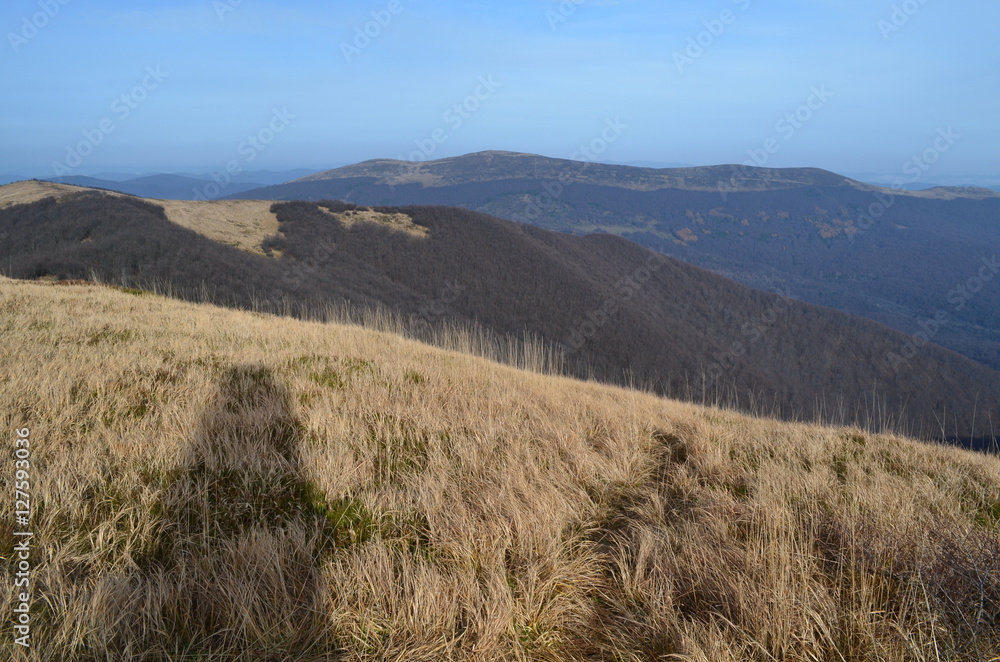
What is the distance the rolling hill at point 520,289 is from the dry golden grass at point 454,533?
15.6ft

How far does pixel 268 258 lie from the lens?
3177 cm

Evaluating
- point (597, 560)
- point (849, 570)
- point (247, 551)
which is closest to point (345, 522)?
point (247, 551)

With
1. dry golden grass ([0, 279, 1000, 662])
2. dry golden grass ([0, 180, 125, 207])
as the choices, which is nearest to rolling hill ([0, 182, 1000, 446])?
dry golden grass ([0, 180, 125, 207])

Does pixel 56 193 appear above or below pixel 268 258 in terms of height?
above

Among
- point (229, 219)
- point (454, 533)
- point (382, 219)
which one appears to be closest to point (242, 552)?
point (454, 533)

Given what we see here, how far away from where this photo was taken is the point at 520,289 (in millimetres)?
46312

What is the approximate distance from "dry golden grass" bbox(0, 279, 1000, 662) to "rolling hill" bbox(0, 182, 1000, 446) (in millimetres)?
4768

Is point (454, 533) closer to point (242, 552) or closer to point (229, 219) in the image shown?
point (242, 552)

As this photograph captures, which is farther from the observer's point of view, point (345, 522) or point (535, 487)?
point (535, 487)

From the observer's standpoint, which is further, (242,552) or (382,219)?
(382,219)

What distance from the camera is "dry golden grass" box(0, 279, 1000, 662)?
1.90m

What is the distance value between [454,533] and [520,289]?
44.1 meters

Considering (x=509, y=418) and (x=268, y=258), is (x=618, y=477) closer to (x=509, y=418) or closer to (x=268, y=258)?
(x=509, y=418)

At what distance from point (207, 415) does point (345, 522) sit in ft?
5.68
